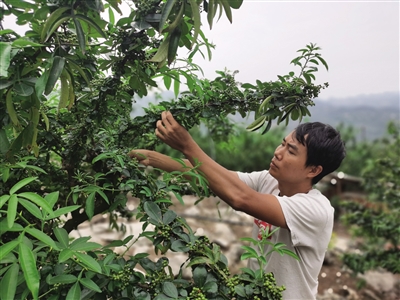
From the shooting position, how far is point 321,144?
3.15 feet

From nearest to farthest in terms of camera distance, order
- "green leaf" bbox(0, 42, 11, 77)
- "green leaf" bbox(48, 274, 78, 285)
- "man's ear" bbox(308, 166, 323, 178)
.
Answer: "green leaf" bbox(0, 42, 11, 77)
"green leaf" bbox(48, 274, 78, 285)
"man's ear" bbox(308, 166, 323, 178)

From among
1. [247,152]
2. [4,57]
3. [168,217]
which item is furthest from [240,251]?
[4,57]

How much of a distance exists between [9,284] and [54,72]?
12.6 inches

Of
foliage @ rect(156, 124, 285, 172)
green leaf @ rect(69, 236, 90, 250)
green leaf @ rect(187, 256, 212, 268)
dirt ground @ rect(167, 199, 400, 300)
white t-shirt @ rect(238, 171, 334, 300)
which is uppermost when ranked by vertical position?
green leaf @ rect(69, 236, 90, 250)

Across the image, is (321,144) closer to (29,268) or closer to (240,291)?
(240,291)

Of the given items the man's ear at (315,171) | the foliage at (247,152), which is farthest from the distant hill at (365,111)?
the man's ear at (315,171)

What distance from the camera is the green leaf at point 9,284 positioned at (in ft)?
1.65

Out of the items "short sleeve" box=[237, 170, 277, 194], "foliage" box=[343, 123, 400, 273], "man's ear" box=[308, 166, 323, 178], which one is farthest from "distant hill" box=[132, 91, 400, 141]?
"man's ear" box=[308, 166, 323, 178]

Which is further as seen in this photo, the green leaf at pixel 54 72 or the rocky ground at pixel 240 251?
the rocky ground at pixel 240 251

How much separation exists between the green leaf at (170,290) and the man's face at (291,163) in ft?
1.60

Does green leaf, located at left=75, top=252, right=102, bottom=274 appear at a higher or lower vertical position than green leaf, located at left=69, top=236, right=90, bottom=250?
lower

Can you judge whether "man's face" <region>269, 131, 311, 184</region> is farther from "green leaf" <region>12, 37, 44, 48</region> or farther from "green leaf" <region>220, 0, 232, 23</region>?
"green leaf" <region>12, 37, 44, 48</region>

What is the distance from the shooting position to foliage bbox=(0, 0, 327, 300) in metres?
0.55

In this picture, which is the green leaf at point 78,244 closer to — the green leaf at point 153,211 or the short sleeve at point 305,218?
the green leaf at point 153,211
